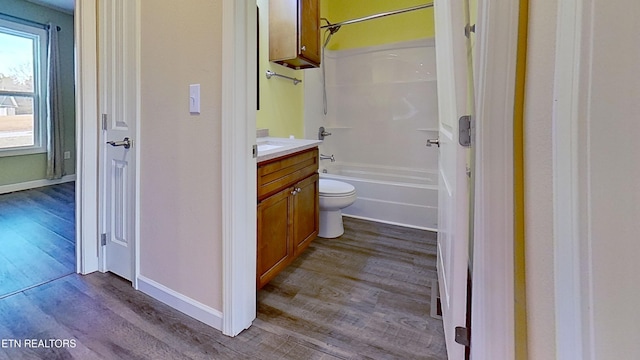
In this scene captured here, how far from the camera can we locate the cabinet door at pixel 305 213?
215cm

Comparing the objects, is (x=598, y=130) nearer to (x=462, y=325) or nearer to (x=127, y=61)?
(x=462, y=325)

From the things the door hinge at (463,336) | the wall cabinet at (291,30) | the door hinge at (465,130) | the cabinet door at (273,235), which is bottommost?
the door hinge at (463,336)

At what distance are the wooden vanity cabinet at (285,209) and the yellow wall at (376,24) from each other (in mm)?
2076

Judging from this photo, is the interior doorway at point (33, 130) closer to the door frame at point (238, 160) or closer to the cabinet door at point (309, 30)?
the door frame at point (238, 160)

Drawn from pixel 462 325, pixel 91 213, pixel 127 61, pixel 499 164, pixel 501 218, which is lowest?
pixel 462 325

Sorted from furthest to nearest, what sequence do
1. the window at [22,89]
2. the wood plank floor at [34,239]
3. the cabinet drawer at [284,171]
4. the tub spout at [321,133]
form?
1. the window at [22,89]
2. the tub spout at [321,133]
3. the wood plank floor at [34,239]
4. the cabinet drawer at [284,171]

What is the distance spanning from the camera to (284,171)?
1958 millimetres

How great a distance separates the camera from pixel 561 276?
537mm

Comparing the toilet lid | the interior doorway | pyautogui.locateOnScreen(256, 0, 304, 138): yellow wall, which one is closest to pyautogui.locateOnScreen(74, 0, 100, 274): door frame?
the interior doorway

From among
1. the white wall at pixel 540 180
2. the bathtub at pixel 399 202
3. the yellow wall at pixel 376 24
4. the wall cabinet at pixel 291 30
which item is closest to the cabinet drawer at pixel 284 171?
the wall cabinet at pixel 291 30

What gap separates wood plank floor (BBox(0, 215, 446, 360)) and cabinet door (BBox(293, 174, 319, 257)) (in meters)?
0.19

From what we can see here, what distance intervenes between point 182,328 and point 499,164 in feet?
4.99

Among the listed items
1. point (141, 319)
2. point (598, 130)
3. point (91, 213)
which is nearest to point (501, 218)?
point (598, 130)

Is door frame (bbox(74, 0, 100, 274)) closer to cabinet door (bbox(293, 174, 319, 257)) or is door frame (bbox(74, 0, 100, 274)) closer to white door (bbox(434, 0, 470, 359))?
cabinet door (bbox(293, 174, 319, 257))
